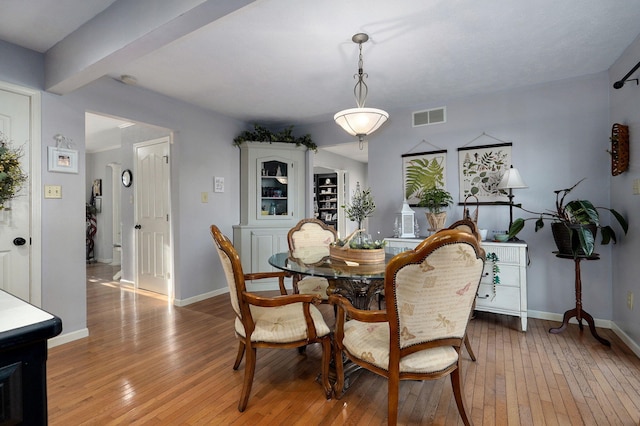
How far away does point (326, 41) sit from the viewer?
2396 mm

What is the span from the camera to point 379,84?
3.26 meters

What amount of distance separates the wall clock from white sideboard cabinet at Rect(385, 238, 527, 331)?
149 inches

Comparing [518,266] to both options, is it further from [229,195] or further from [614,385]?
[229,195]

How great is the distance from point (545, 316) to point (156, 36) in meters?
4.05

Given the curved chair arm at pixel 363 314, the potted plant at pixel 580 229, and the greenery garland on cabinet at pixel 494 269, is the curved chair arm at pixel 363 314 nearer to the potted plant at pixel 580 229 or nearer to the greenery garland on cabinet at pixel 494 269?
the greenery garland on cabinet at pixel 494 269

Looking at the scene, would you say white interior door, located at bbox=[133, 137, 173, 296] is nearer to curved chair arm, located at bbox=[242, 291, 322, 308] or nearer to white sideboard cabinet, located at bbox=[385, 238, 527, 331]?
curved chair arm, located at bbox=[242, 291, 322, 308]

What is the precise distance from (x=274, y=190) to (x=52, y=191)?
2.52 meters

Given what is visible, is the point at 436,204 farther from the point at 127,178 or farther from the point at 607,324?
the point at 127,178

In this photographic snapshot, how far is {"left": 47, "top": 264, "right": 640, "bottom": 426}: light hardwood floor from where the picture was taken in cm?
175

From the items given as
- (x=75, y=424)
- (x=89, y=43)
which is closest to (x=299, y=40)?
(x=89, y=43)

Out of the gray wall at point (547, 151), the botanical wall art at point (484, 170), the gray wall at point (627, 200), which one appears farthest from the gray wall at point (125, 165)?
the gray wall at point (627, 200)

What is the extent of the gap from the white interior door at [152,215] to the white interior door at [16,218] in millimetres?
1536

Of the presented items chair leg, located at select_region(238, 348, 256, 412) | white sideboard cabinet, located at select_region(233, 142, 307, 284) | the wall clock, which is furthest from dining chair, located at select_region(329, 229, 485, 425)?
the wall clock

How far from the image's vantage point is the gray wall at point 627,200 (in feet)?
8.13
